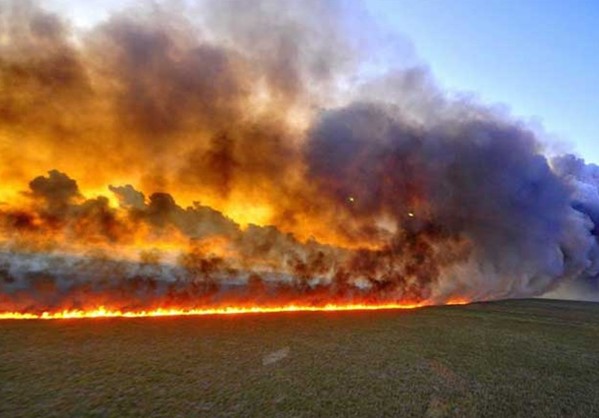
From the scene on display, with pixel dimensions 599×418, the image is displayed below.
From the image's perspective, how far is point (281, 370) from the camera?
54.3 feet

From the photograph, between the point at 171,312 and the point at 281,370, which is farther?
the point at 171,312

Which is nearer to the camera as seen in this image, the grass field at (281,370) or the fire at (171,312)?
the grass field at (281,370)

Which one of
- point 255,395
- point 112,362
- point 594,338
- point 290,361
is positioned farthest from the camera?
point 594,338

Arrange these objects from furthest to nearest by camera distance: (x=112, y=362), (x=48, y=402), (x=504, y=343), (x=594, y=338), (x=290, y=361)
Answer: (x=594, y=338), (x=504, y=343), (x=290, y=361), (x=112, y=362), (x=48, y=402)

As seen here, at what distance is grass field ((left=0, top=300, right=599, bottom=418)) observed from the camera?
12742 millimetres

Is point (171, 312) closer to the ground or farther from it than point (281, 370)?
farther from it

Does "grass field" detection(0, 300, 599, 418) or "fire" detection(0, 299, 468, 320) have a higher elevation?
"fire" detection(0, 299, 468, 320)

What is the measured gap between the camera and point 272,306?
36938 mm

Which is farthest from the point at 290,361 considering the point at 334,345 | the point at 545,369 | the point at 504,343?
the point at 504,343

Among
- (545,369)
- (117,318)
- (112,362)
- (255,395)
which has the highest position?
(117,318)

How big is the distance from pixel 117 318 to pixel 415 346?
63.9 ft

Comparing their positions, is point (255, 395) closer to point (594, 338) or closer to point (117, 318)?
point (117, 318)

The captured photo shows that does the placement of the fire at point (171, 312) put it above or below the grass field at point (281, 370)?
above

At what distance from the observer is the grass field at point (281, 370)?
41.8 feet
